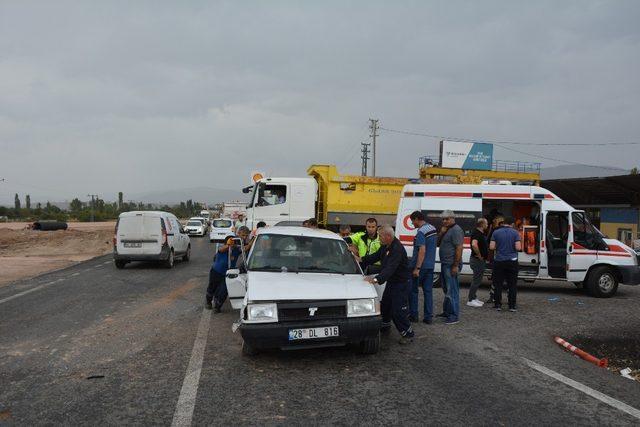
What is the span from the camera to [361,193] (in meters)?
16.2

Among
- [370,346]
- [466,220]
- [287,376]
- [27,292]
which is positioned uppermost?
[466,220]

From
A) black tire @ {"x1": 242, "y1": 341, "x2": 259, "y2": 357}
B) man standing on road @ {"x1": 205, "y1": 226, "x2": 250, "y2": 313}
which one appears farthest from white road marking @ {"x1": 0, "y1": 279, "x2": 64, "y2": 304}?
black tire @ {"x1": 242, "y1": 341, "x2": 259, "y2": 357}

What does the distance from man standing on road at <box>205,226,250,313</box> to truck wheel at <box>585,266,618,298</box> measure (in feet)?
26.0

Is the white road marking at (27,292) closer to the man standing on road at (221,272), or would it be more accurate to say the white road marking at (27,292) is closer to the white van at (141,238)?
the white van at (141,238)

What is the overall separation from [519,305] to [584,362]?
3.85m

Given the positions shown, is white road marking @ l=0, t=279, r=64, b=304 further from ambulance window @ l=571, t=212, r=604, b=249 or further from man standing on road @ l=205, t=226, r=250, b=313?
ambulance window @ l=571, t=212, r=604, b=249

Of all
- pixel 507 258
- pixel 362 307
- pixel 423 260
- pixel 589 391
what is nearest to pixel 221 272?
pixel 423 260

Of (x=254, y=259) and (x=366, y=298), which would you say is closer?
(x=366, y=298)

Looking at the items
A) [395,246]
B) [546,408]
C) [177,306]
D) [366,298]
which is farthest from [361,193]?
[546,408]

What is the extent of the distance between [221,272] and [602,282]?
850 centimetres

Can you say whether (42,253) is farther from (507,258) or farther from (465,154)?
(465,154)

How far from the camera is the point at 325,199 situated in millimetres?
16047

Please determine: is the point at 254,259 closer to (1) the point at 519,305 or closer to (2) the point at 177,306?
(2) the point at 177,306

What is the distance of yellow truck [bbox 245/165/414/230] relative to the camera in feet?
50.7
